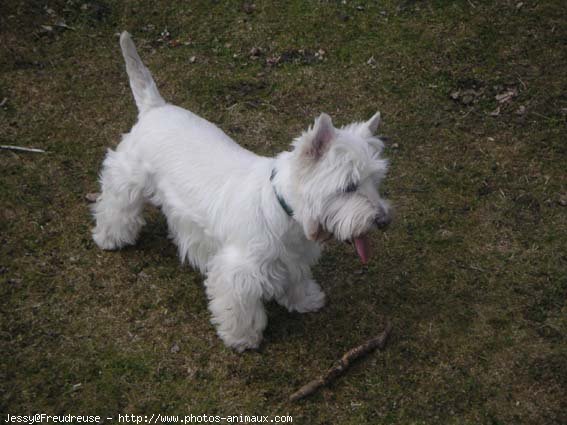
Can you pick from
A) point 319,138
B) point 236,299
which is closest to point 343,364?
point 236,299

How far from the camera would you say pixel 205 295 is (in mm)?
4438

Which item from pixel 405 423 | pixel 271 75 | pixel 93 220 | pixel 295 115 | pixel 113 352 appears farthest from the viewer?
pixel 271 75

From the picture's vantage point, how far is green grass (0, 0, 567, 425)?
12.6 feet

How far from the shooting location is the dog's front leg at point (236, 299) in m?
3.66

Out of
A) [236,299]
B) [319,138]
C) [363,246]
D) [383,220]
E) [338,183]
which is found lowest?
[236,299]

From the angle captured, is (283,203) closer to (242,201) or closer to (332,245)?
(242,201)

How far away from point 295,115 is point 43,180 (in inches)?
101

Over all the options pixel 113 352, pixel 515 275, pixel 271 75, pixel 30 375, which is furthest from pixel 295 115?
pixel 30 375

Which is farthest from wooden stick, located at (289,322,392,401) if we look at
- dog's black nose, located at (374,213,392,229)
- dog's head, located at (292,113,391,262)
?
dog's black nose, located at (374,213,392,229)

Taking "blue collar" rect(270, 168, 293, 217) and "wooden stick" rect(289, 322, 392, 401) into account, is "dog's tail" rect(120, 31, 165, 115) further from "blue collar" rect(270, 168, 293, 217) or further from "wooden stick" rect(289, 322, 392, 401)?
"wooden stick" rect(289, 322, 392, 401)

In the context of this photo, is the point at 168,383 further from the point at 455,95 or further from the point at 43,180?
the point at 455,95

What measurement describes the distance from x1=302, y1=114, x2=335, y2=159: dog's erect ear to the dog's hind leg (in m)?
1.58

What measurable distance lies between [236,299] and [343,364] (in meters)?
0.87

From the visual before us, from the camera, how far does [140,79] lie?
4.30 m
